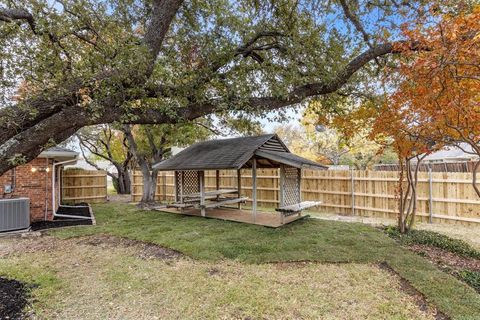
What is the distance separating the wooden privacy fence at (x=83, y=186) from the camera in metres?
15.4

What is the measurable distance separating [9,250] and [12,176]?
3.97 metres

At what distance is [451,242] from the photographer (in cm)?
679

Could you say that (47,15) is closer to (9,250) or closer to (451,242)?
(9,250)

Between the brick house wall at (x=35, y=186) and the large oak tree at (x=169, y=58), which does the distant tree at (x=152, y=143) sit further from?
the large oak tree at (x=169, y=58)

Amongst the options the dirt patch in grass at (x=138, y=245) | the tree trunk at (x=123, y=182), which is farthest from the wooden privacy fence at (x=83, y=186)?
the dirt patch in grass at (x=138, y=245)

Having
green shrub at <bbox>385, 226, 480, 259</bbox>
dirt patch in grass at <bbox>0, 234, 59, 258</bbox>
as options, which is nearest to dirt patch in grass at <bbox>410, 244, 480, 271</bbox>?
green shrub at <bbox>385, 226, 480, 259</bbox>

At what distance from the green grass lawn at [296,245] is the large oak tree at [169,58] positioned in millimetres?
3241

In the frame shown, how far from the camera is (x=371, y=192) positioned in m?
11.1

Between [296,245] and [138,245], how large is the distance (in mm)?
4052

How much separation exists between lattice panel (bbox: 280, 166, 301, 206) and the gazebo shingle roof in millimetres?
543

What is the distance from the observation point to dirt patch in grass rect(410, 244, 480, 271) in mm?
5422

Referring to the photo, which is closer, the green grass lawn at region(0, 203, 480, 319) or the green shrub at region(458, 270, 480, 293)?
the green grass lawn at region(0, 203, 480, 319)

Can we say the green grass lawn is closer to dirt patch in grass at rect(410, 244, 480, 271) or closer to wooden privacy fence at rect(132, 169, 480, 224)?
dirt patch in grass at rect(410, 244, 480, 271)

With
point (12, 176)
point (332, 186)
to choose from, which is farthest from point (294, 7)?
point (12, 176)
